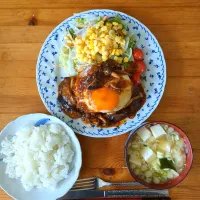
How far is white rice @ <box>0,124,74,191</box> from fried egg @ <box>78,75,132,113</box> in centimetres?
39

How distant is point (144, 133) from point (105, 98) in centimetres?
50

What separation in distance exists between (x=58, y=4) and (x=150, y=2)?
0.89m

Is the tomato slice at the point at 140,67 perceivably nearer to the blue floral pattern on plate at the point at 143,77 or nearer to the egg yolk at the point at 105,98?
the blue floral pattern on plate at the point at 143,77

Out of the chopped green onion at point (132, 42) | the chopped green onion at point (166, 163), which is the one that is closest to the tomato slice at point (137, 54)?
the chopped green onion at point (132, 42)

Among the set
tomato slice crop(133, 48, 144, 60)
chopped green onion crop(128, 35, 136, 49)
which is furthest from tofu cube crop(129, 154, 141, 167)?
chopped green onion crop(128, 35, 136, 49)

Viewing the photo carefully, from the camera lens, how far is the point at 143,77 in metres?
2.96

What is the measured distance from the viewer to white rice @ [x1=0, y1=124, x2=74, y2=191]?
2.78 m

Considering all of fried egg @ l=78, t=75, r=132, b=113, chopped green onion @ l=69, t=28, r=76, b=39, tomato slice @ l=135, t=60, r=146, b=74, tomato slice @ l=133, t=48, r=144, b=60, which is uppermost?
chopped green onion @ l=69, t=28, r=76, b=39

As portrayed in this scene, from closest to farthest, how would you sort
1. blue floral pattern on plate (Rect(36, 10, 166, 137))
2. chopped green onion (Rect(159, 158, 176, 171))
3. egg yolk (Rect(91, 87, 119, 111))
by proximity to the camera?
egg yolk (Rect(91, 87, 119, 111)) → chopped green onion (Rect(159, 158, 176, 171)) → blue floral pattern on plate (Rect(36, 10, 166, 137))

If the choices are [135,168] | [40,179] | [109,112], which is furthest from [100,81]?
[40,179]

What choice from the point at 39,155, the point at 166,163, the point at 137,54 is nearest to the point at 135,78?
the point at 137,54

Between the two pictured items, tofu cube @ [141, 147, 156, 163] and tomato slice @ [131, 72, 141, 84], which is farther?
tomato slice @ [131, 72, 141, 84]

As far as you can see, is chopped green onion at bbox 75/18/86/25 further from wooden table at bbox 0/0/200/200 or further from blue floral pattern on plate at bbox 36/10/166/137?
wooden table at bbox 0/0/200/200

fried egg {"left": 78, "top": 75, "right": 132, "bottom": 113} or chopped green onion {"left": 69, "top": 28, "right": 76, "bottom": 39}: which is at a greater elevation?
chopped green onion {"left": 69, "top": 28, "right": 76, "bottom": 39}
